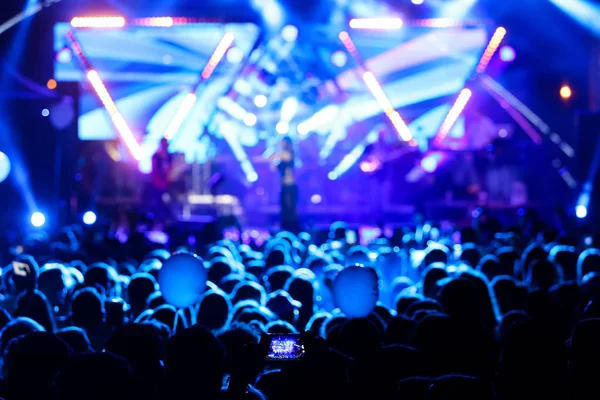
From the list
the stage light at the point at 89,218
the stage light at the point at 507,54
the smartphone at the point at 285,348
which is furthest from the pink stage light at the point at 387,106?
the smartphone at the point at 285,348

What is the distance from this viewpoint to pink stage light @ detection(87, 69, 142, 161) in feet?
54.9

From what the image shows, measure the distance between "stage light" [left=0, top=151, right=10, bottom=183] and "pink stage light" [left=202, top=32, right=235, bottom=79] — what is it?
4923 millimetres

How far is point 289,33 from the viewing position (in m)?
16.4

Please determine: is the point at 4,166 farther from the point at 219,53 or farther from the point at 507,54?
the point at 507,54

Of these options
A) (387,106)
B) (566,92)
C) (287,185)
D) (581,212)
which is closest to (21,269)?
(287,185)

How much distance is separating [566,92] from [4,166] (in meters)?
12.8

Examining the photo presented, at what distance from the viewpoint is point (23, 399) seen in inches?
126

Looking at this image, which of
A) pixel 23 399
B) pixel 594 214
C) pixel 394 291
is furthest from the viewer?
pixel 594 214

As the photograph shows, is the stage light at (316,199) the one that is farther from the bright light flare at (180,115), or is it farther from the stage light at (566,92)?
the stage light at (566,92)

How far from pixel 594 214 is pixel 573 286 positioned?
9.65 metres

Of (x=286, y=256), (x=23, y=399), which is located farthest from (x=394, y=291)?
(x=23, y=399)

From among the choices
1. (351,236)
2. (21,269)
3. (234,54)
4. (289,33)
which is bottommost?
(21,269)

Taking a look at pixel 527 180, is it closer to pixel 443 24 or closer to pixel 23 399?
pixel 443 24

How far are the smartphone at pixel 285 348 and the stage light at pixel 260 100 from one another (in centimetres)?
1503
